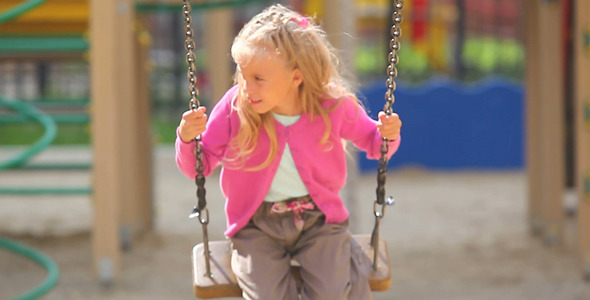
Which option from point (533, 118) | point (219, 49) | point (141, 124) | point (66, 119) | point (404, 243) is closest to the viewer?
point (66, 119)

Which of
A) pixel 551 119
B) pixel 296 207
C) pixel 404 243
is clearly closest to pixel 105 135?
pixel 296 207

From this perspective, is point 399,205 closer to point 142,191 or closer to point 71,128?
point 142,191

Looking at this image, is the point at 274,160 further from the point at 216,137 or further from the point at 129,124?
the point at 129,124

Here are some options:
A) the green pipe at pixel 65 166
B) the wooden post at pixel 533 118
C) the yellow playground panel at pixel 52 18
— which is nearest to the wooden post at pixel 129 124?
the yellow playground panel at pixel 52 18

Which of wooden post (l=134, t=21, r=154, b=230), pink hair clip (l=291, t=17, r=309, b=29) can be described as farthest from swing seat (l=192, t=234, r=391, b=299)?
wooden post (l=134, t=21, r=154, b=230)

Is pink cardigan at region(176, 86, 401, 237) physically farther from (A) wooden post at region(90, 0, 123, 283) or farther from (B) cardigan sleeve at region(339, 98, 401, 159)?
(A) wooden post at region(90, 0, 123, 283)

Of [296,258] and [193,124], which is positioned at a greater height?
[193,124]

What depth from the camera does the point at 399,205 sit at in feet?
23.4

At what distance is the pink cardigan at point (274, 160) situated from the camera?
8.52 feet

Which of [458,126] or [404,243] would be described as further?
[458,126]

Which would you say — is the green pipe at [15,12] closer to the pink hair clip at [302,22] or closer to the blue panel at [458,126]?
the pink hair clip at [302,22]

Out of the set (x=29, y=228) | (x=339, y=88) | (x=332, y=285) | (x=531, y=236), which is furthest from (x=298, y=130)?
(x=29, y=228)

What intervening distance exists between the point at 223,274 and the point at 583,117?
2.63m

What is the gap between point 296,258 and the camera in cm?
262
